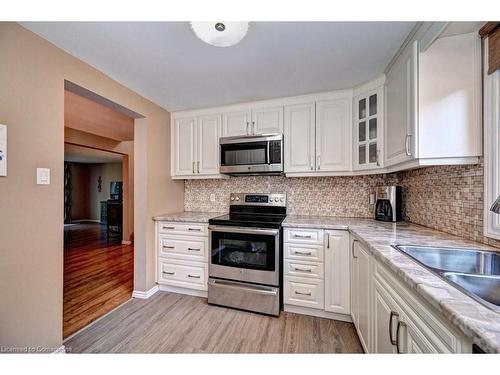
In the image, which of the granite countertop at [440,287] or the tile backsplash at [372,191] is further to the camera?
the tile backsplash at [372,191]

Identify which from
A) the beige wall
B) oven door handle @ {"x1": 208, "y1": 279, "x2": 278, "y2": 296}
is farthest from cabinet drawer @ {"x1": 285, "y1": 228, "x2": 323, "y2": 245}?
the beige wall

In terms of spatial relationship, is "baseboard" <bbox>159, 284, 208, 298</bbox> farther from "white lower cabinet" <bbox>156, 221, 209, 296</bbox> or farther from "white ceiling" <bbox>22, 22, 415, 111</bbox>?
"white ceiling" <bbox>22, 22, 415, 111</bbox>

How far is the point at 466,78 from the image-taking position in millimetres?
1256

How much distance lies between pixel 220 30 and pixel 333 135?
1.51 metres

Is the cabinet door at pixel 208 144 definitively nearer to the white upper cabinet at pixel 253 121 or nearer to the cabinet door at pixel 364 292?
the white upper cabinet at pixel 253 121

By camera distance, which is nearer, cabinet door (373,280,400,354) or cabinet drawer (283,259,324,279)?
cabinet door (373,280,400,354)

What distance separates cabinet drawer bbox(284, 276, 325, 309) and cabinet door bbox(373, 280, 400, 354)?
0.70 metres

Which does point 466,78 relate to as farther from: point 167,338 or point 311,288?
point 167,338

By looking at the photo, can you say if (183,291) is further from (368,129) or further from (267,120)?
(368,129)

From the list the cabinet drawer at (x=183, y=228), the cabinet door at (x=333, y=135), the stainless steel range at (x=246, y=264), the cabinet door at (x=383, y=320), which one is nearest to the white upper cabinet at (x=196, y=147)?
the cabinet drawer at (x=183, y=228)

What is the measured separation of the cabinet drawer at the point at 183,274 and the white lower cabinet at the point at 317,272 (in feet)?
3.00

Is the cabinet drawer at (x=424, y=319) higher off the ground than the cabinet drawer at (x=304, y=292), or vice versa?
the cabinet drawer at (x=424, y=319)

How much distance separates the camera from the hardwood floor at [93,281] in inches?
81.0

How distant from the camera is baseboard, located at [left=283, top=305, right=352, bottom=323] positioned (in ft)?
6.41
